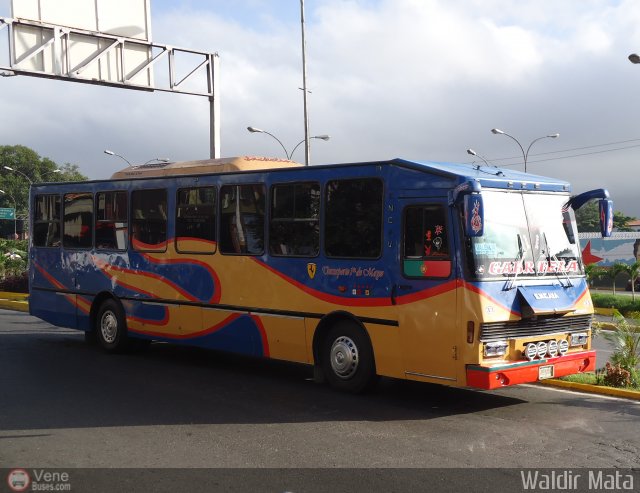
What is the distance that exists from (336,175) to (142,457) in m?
4.54

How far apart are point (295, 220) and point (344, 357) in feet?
6.58

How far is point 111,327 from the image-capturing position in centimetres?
1358

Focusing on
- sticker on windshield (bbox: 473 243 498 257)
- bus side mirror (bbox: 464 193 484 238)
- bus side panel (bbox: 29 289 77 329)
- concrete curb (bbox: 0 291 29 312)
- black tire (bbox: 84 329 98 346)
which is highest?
bus side mirror (bbox: 464 193 484 238)

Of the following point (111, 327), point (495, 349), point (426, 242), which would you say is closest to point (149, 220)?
point (111, 327)

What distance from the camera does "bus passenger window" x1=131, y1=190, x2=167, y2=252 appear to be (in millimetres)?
12508

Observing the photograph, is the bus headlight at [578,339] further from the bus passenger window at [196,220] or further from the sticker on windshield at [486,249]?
the bus passenger window at [196,220]

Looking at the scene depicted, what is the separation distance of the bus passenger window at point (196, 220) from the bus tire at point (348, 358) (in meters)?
2.70

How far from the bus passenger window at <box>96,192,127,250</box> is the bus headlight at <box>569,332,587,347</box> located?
297 inches

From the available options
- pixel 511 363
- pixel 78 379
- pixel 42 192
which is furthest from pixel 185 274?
pixel 511 363

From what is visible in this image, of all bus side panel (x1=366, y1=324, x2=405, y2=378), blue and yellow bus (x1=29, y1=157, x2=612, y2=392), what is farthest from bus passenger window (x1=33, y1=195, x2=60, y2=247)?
bus side panel (x1=366, y1=324, x2=405, y2=378)

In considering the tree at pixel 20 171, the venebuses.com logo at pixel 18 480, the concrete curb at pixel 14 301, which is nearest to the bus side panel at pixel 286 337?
the venebuses.com logo at pixel 18 480

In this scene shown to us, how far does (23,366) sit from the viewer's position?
12.0m

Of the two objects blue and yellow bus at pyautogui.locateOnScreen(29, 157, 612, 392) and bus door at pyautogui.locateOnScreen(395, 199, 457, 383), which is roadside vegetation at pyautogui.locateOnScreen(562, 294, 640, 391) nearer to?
blue and yellow bus at pyautogui.locateOnScreen(29, 157, 612, 392)

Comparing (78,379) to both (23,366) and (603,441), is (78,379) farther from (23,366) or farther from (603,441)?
(603,441)
